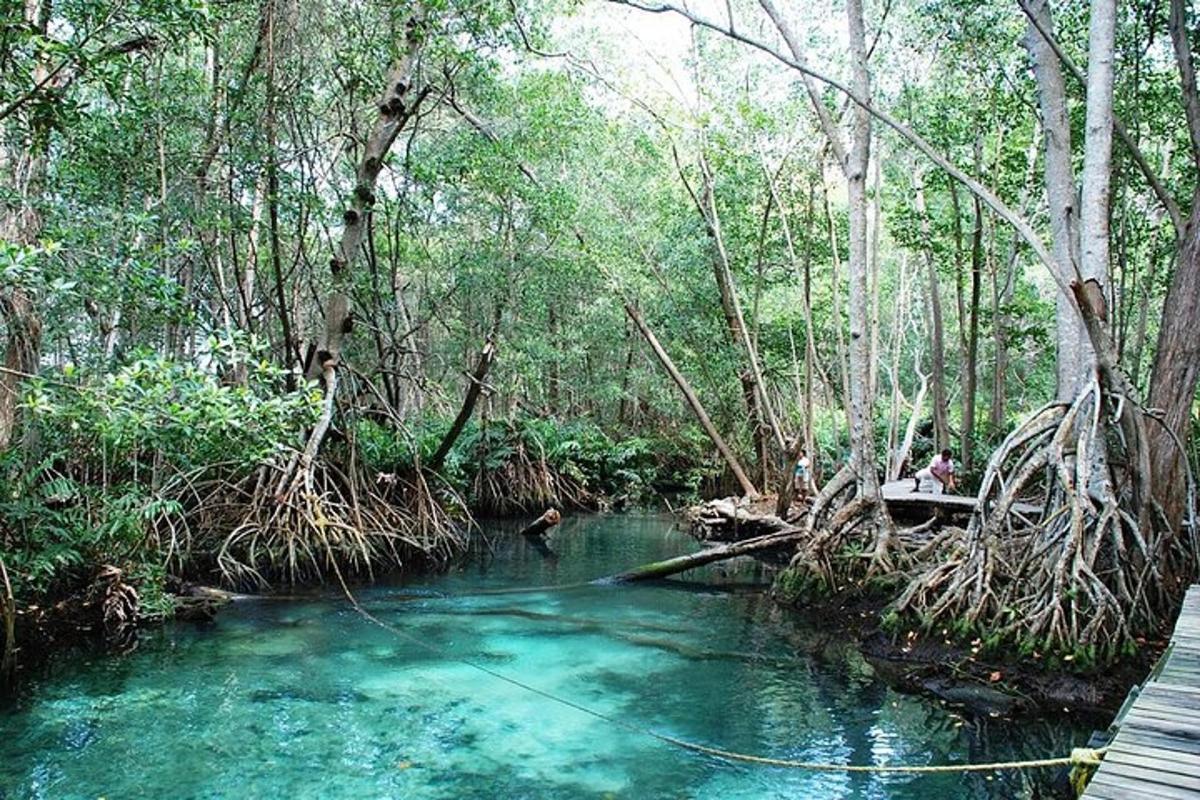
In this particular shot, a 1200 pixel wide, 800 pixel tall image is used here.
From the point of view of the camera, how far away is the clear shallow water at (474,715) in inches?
198


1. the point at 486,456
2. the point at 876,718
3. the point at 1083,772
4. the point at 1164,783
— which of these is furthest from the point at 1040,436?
the point at 486,456

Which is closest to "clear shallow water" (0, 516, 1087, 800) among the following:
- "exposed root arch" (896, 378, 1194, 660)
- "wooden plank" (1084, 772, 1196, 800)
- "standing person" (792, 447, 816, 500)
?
"exposed root arch" (896, 378, 1194, 660)

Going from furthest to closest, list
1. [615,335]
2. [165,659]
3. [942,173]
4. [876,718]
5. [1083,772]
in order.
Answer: [615,335] → [942,173] → [165,659] → [876,718] → [1083,772]

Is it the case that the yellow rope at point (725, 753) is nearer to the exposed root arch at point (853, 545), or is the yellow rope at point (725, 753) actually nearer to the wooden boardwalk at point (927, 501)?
the exposed root arch at point (853, 545)

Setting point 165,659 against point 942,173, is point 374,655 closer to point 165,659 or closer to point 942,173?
point 165,659

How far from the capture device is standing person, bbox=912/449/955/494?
471 inches

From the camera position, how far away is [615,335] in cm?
2000

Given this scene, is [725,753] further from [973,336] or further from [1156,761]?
[973,336]

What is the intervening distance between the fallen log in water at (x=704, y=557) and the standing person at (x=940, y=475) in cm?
239

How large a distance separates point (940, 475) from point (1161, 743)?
9.61 metres

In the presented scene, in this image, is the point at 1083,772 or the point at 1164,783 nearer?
the point at 1164,783

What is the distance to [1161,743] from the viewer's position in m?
3.10

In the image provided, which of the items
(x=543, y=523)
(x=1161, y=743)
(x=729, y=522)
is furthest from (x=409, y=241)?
(x=1161, y=743)

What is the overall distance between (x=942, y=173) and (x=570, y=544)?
7848 mm
